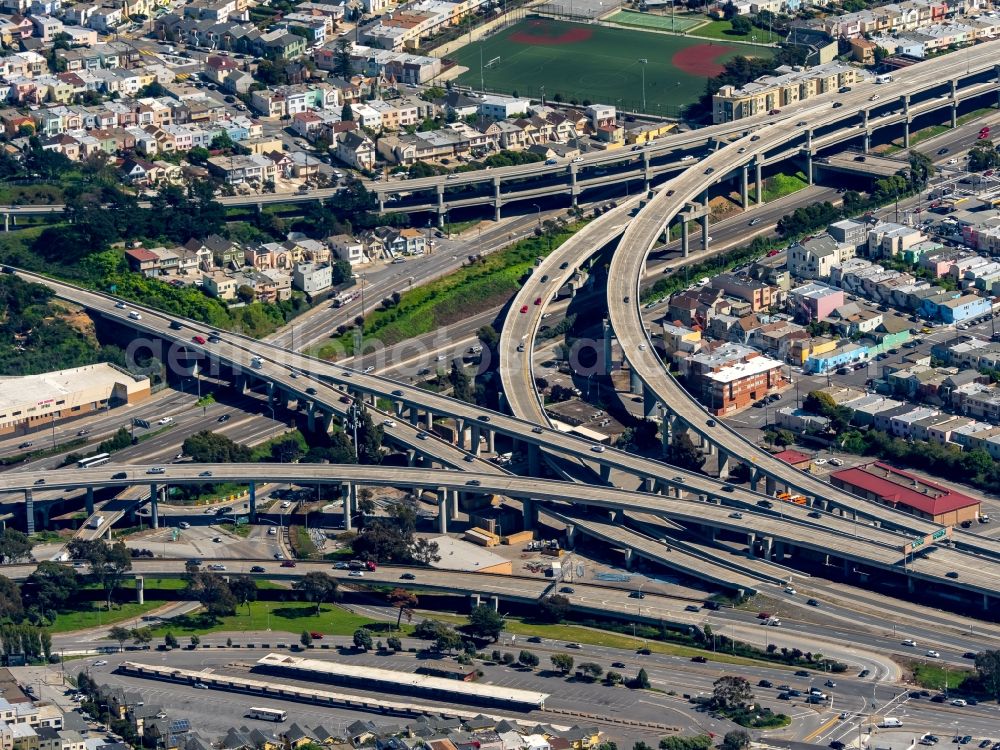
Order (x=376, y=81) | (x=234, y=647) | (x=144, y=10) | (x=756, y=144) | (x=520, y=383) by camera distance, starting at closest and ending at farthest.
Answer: (x=234, y=647) → (x=520, y=383) → (x=756, y=144) → (x=376, y=81) → (x=144, y=10)

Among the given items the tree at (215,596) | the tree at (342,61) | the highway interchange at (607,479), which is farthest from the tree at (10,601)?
the tree at (342,61)

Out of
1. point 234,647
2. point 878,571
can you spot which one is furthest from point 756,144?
point 234,647

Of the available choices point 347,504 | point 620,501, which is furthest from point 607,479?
point 347,504

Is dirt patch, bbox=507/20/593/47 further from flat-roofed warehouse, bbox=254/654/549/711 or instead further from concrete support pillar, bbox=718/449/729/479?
flat-roofed warehouse, bbox=254/654/549/711

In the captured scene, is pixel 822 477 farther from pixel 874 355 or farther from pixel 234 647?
pixel 234 647

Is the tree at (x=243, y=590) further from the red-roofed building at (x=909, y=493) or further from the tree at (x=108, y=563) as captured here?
the red-roofed building at (x=909, y=493)

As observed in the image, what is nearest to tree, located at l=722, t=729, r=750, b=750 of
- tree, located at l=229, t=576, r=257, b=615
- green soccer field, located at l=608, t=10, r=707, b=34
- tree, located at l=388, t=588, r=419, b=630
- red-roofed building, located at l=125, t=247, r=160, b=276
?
tree, located at l=388, t=588, r=419, b=630

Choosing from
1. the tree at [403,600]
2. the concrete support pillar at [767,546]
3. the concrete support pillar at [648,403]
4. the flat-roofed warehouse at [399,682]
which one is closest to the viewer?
the flat-roofed warehouse at [399,682]
